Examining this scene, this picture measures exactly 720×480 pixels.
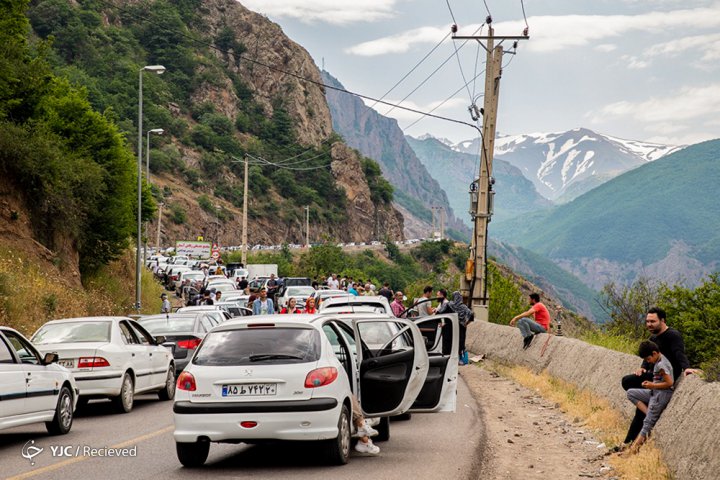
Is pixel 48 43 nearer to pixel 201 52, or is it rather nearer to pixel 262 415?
pixel 262 415

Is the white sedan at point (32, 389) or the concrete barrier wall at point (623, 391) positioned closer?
the concrete barrier wall at point (623, 391)

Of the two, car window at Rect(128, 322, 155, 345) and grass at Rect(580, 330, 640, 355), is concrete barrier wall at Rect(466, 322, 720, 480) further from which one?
car window at Rect(128, 322, 155, 345)

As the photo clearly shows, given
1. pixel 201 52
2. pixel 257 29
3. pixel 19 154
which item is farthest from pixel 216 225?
pixel 19 154

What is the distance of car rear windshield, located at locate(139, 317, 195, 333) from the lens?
67.0ft

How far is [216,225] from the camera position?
124312 millimetres

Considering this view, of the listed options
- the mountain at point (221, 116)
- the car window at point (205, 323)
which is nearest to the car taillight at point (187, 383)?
the car window at point (205, 323)

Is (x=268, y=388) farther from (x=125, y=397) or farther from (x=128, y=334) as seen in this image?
(x=128, y=334)

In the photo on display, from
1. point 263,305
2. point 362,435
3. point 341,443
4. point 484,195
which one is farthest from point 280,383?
point 484,195

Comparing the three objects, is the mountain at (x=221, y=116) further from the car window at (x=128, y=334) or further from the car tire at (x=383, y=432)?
the car tire at (x=383, y=432)

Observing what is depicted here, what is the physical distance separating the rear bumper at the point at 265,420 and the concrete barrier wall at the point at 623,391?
3.44 m

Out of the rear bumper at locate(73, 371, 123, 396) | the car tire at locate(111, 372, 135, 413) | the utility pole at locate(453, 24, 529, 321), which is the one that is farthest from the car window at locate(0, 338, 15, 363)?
the utility pole at locate(453, 24, 529, 321)

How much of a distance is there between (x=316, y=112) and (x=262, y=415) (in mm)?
179025

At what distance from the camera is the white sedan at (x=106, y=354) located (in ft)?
50.1

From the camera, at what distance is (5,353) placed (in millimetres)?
11945
